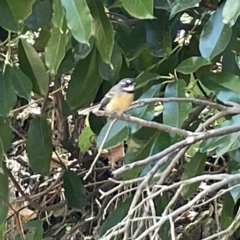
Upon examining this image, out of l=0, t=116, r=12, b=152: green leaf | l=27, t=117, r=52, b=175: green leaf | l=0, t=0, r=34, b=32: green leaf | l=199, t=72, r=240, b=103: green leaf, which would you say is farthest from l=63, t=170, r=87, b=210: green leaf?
l=0, t=0, r=34, b=32: green leaf

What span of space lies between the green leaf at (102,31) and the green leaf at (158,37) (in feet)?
0.56

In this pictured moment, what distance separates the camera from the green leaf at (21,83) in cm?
113

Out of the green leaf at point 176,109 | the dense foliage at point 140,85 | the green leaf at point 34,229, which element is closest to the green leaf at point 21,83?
the dense foliage at point 140,85

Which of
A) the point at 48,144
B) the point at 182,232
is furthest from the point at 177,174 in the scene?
the point at 48,144

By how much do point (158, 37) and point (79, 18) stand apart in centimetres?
34

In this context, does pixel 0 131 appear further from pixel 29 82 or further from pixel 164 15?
pixel 164 15

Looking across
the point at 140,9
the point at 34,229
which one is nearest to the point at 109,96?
the point at 140,9

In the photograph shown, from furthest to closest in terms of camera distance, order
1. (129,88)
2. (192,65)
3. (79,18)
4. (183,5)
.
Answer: (129,88) → (192,65) → (183,5) → (79,18)

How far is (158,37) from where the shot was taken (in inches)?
44.4

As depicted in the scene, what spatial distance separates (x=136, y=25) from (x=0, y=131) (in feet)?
1.12

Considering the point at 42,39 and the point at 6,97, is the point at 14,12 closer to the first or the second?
the point at 6,97

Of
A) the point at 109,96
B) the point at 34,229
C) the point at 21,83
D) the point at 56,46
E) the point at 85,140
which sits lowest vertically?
the point at 34,229

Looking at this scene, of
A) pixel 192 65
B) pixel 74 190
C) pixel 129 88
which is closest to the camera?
pixel 192 65

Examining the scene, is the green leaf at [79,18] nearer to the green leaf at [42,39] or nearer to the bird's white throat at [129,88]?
the bird's white throat at [129,88]
